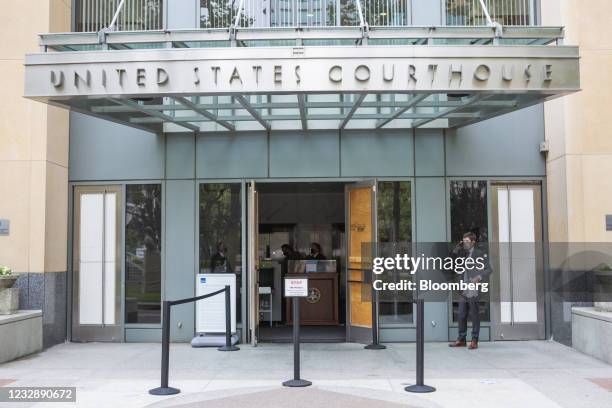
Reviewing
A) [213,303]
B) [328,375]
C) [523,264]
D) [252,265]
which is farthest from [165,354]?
[523,264]

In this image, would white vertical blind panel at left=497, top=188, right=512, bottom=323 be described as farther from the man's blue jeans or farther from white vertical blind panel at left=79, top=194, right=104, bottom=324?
white vertical blind panel at left=79, top=194, right=104, bottom=324

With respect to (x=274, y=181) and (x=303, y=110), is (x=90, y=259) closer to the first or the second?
(x=274, y=181)

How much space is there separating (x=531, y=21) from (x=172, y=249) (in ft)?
26.0

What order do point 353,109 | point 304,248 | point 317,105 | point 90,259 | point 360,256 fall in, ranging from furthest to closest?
point 304,248 < point 90,259 < point 360,256 < point 353,109 < point 317,105

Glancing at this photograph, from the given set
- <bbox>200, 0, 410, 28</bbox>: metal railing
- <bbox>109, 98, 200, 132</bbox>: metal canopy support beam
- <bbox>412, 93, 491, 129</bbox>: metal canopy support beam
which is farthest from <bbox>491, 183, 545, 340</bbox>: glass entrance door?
<bbox>109, 98, 200, 132</bbox>: metal canopy support beam

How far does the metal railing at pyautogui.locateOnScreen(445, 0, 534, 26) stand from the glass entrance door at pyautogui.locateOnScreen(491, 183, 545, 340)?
311 cm

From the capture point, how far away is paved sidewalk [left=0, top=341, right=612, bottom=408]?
7715mm

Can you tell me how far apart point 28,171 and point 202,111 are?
3793 millimetres

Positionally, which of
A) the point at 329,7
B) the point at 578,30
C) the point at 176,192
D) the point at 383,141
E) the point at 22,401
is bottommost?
the point at 22,401

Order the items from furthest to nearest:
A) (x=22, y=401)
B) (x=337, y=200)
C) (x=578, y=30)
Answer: (x=337, y=200), (x=578, y=30), (x=22, y=401)

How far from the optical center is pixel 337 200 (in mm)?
19281

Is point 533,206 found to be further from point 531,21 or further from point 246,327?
point 246,327

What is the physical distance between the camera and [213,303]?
11.6m

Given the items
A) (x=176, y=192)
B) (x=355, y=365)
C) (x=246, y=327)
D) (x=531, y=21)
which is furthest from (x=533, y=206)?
(x=176, y=192)
